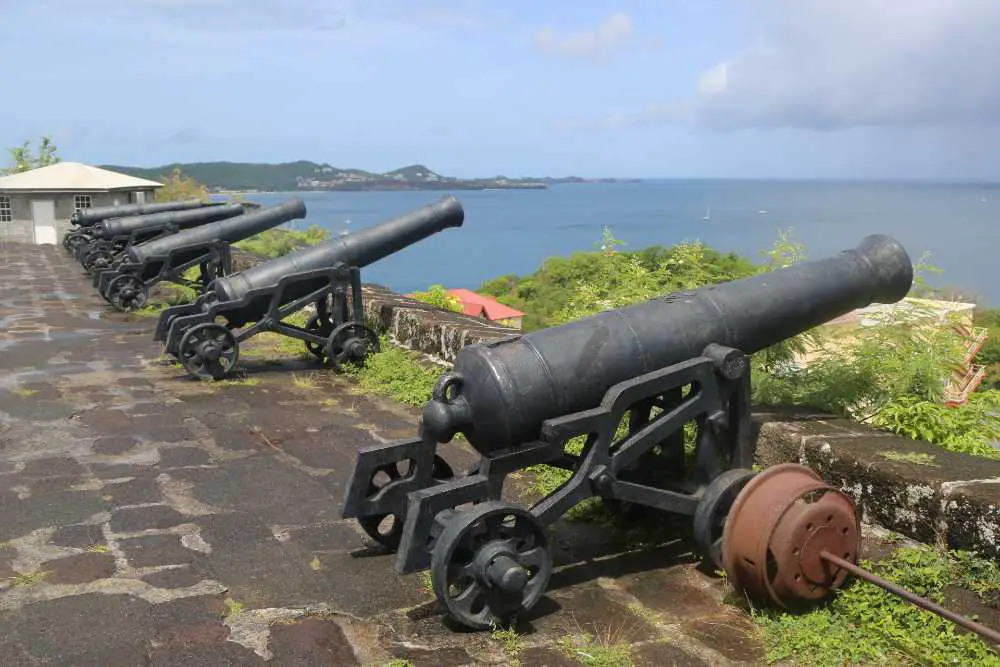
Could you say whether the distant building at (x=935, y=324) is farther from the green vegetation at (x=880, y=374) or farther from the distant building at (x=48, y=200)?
the distant building at (x=48, y=200)

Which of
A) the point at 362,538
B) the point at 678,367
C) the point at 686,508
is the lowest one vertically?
the point at 362,538

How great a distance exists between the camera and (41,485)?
491cm

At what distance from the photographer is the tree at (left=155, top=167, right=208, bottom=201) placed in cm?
3759

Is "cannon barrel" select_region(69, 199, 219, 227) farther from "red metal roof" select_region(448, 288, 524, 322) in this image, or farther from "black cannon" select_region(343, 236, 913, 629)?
"red metal roof" select_region(448, 288, 524, 322)

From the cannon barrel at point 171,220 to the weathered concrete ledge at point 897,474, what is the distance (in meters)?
10.8

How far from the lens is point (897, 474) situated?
3734mm

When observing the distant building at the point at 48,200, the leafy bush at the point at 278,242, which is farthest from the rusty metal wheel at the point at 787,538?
the distant building at the point at 48,200

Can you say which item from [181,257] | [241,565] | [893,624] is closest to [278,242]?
[181,257]

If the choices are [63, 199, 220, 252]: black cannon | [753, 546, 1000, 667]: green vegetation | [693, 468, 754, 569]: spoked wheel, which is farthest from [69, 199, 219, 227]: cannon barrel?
[753, 546, 1000, 667]: green vegetation

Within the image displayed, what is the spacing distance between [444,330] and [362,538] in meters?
3.47

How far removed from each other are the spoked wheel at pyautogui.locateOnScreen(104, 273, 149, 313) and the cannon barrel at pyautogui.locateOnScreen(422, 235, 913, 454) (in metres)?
9.65

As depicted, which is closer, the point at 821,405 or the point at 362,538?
the point at 362,538

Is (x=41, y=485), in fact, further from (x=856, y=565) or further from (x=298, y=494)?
(x=856, y=565)

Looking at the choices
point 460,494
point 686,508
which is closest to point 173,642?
point 460,494
